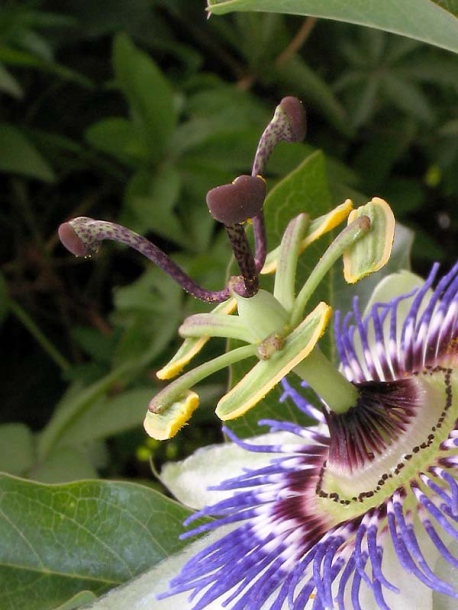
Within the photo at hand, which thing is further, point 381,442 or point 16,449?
point 16,449

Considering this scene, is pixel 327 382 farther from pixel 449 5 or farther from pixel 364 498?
pixel 449 5

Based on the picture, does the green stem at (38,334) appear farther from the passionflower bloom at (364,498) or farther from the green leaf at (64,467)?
the passionflower bloom at (364,498)

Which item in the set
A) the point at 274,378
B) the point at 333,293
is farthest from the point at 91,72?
the point at 274,378

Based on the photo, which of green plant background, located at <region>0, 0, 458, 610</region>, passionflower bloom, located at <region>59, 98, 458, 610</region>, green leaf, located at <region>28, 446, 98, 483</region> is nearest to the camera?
passionflower bloom, located at <region>59, 98, 458, 610</region>

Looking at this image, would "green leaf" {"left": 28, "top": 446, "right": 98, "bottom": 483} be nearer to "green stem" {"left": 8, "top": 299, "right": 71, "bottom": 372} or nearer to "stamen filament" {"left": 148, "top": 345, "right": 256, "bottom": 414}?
"green stem" {"left": 8, "top": 299, "right": 71, "bottom": 372}

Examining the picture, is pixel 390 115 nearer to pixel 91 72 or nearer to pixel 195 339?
pixel 91 72

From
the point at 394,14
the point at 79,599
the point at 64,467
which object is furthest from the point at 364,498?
the point at 64,467

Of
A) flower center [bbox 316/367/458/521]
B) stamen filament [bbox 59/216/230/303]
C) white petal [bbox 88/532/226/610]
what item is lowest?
white petal [bbox 88/532/226/610]

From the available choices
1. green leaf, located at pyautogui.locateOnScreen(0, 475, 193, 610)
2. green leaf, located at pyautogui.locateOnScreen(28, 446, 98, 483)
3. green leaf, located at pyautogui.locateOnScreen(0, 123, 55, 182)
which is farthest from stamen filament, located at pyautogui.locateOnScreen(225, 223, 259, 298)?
green leaf, located at pyautogui.locateOnScreen(0, 123, 55, 182)
